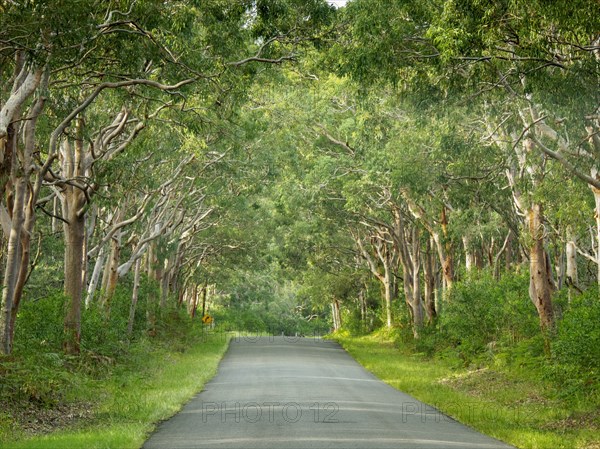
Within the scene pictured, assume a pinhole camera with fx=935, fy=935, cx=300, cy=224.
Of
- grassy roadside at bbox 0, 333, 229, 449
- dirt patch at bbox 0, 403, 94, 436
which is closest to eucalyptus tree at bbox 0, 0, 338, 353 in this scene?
dirt patch at bbox 0, 403, 94, 436

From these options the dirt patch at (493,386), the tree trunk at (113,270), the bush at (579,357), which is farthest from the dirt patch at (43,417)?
the tree trunk at (113,270)

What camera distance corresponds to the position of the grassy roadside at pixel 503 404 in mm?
13664

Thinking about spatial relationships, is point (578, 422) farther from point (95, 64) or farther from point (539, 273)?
point (95, 64)

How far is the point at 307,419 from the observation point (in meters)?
15.1

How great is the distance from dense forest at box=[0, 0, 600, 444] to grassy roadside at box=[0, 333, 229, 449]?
1038 millimetres

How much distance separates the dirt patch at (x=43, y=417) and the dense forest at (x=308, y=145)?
398 mm

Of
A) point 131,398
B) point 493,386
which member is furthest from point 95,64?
point 493,386

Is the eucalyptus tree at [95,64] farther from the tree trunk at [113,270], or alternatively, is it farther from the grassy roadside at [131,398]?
the tree trunk at [113,270]

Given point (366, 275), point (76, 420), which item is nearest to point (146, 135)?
point (76, 420)

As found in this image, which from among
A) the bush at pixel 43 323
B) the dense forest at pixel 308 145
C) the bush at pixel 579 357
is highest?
the dense forest at pixel 308 145

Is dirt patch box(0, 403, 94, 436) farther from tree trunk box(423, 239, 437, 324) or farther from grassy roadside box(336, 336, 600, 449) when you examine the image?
tree trunk box(423, 239, 437, 324)

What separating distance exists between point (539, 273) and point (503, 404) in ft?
23.4

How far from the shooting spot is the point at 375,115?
30.8 m

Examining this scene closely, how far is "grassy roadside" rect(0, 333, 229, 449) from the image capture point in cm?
1249
